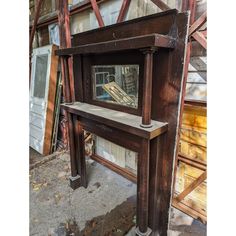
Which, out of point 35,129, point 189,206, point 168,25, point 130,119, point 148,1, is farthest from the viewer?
point 35,129

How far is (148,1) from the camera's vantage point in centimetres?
165

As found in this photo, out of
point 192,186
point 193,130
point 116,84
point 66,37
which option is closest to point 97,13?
point 66,37

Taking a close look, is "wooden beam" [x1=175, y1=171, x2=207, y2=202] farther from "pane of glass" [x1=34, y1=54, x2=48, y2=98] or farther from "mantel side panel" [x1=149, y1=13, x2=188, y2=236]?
"pane of glass" [x1=34, y1=54, x2=48, y2=98]

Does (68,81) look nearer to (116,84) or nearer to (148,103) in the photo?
(116,84)

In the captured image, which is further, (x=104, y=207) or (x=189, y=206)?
(x=104, y=207)

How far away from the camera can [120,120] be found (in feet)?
4.39

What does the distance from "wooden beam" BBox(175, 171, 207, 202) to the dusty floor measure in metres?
0.17

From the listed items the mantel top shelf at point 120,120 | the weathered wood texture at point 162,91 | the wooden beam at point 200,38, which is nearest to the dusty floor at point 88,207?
the weathered wood texture at point 162,91

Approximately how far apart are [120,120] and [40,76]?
2.12m

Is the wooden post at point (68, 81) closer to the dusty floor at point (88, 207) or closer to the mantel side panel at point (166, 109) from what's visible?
the dusty floor at point (88, 207)
